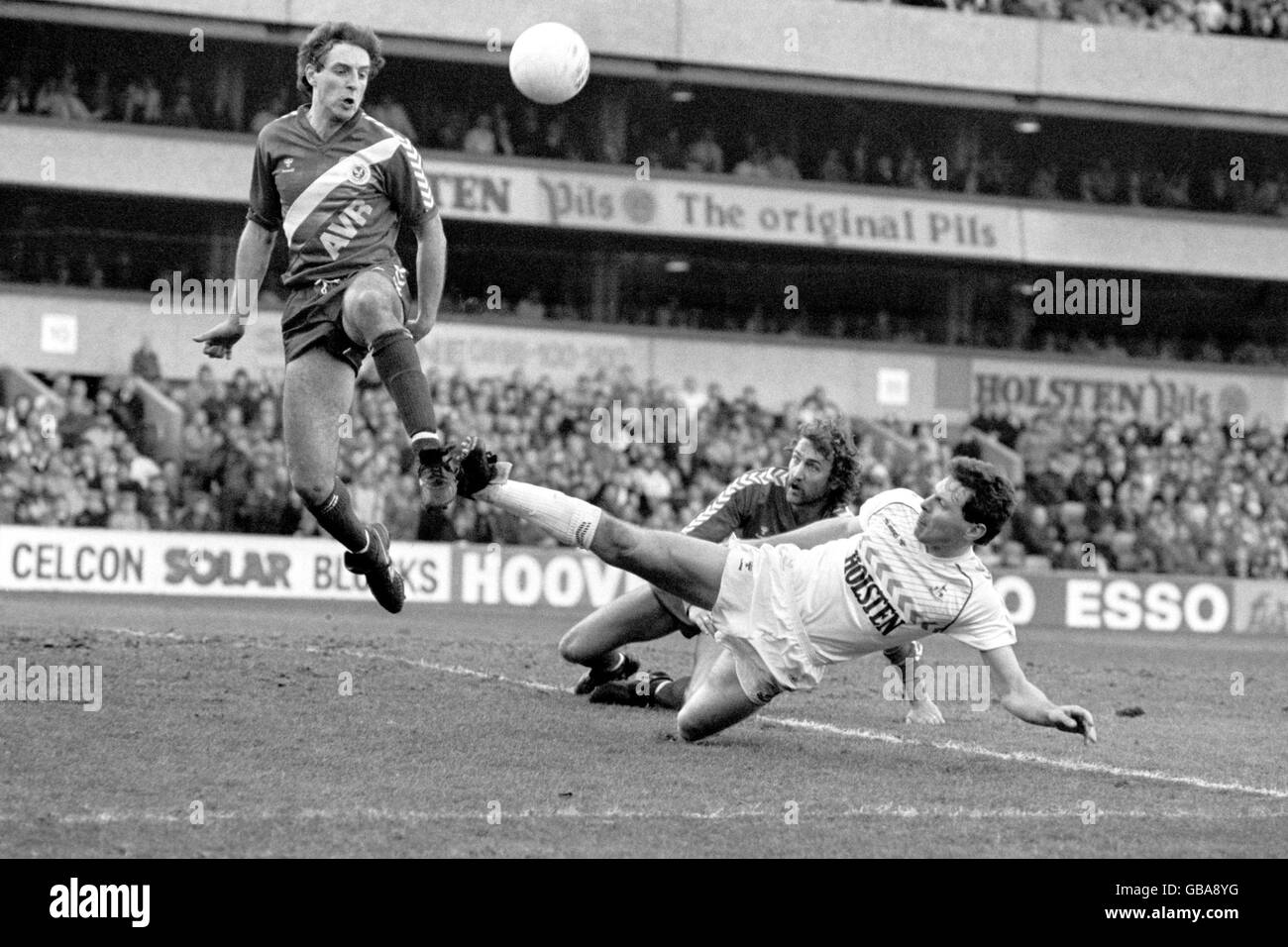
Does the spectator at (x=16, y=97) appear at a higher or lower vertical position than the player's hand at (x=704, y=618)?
higher

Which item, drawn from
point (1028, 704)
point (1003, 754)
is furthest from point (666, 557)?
point (1003, 754)

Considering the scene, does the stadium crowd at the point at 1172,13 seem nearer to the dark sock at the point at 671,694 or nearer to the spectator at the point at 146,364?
the spectator at the point at 146,364

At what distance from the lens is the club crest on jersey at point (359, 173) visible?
8.44 meters

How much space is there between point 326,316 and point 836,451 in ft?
9.26

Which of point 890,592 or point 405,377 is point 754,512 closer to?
point 890,592

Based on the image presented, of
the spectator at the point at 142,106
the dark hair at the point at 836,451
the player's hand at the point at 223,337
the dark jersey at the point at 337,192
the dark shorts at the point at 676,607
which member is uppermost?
the spectator at the point at 142,106

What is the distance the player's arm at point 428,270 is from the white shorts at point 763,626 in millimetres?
1941

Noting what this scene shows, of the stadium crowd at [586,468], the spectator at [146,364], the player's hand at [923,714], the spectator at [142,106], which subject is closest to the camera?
the player's hand at [923,714]

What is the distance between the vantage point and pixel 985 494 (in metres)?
7.64

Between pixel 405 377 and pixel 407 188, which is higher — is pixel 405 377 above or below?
below

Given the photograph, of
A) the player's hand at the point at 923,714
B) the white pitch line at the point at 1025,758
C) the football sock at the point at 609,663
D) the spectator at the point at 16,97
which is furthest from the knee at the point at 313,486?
the spectator at the point at 16,97

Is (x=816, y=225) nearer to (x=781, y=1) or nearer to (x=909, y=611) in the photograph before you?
(x=781, y=1)

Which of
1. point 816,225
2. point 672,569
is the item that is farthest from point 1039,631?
point 672,569

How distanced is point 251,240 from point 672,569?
280 centimetres
